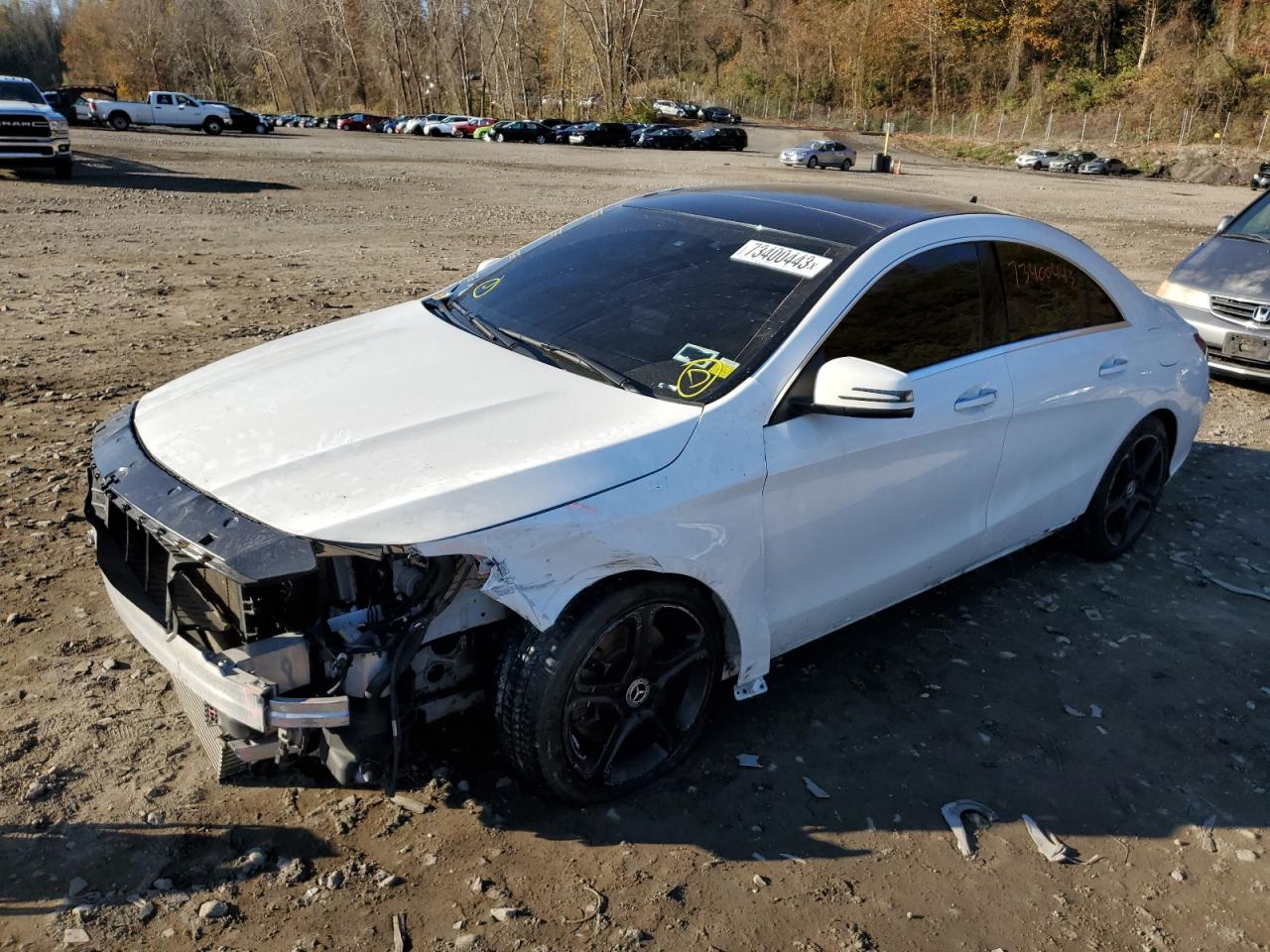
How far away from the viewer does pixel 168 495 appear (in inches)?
112

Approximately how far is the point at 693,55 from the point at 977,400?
337 ft

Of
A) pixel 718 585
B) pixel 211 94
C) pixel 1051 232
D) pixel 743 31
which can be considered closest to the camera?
pixel 718 585

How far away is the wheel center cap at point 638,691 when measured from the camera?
314cm

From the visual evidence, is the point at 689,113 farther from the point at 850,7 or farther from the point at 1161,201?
the point at 1161,201

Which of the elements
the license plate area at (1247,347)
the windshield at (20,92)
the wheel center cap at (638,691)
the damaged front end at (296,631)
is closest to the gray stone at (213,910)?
the damaged front end at (296,631)

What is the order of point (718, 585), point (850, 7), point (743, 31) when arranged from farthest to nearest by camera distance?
point (743, 31) < point (850, 7) < point (718, 585)

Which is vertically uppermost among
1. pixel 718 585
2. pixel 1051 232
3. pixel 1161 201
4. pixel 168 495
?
pixel 1051 232

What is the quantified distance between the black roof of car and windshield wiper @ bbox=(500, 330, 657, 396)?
3.21 feet

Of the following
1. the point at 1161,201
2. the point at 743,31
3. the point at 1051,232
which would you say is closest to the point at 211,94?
the point at 743,31

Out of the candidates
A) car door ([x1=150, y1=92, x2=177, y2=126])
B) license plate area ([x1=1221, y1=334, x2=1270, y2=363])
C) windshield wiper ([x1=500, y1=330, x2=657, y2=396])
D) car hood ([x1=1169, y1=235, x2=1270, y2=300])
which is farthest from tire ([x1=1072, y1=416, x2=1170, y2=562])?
car door ([x1=150, y1=92, x2=177, y2=126])

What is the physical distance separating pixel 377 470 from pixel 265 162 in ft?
91.8

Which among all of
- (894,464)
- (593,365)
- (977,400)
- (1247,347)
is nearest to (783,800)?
(894,464)

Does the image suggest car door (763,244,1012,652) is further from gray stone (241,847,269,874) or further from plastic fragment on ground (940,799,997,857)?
gray stone (241,847,269,874)

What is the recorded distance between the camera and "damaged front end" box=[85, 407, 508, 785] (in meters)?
2.61
